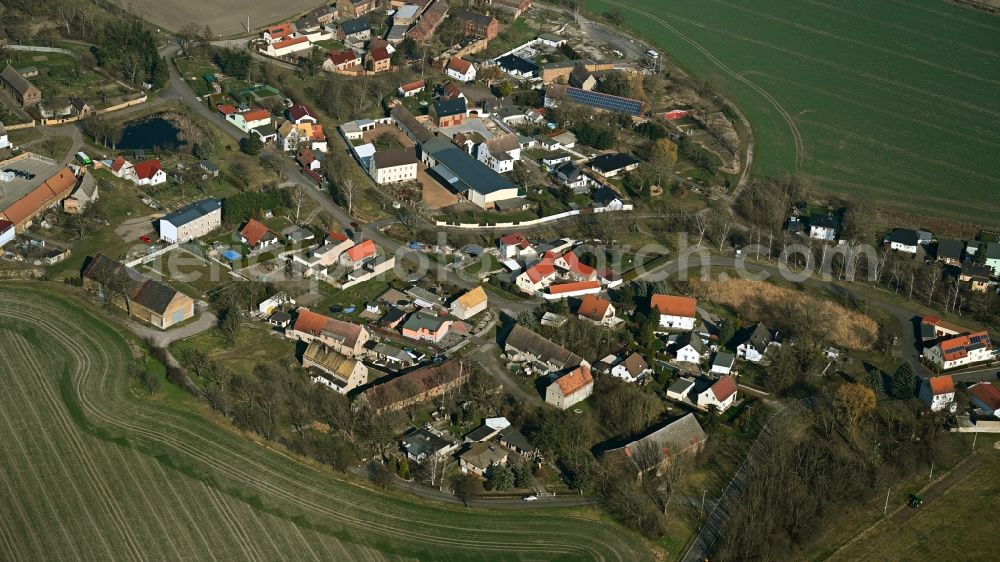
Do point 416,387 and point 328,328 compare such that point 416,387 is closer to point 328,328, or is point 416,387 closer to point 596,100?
point 328,328

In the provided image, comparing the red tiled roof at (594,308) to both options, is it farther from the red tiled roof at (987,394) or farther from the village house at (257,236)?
the red tiled roof at (987,394)

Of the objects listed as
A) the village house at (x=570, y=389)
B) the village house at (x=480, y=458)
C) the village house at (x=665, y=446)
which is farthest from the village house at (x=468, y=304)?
the village house at (x=665, y=446)

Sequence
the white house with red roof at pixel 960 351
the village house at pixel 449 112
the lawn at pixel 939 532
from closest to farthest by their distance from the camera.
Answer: the lawn at pixel 939 532
the white house with red roof at pixel 960 351
the village house at pixel 449 112

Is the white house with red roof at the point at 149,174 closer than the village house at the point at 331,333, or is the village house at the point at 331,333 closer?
the village house at the point at 331,333

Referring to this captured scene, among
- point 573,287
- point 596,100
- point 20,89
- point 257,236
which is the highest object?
point 20,89

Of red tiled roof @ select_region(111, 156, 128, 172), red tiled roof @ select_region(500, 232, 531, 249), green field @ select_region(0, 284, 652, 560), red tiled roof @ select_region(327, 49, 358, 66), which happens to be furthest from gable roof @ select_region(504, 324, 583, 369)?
red tiled roof @ select_region(327, 49, 358, 66)

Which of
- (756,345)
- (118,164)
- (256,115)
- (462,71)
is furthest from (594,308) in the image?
(462,71)
